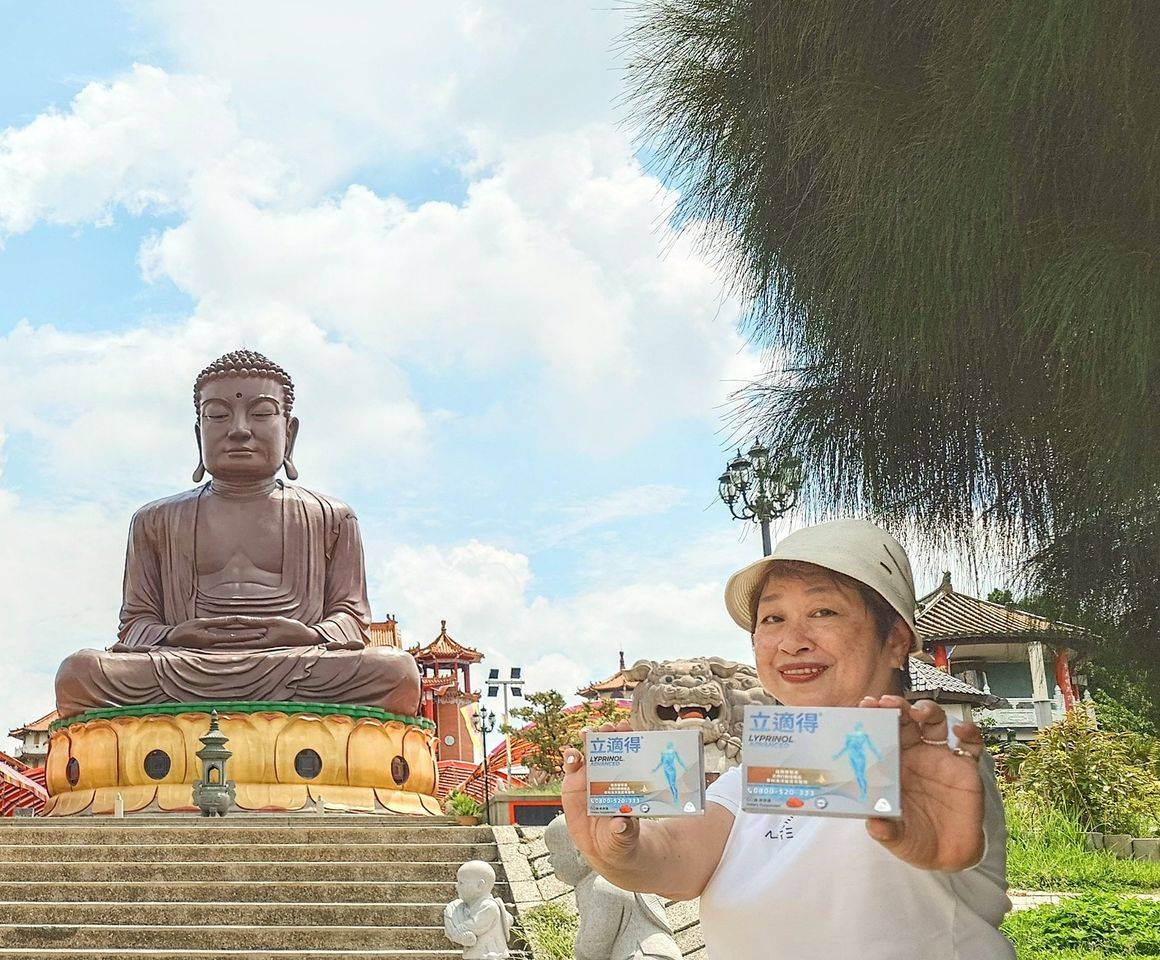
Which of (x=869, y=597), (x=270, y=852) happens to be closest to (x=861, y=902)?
(x=869, y=597)

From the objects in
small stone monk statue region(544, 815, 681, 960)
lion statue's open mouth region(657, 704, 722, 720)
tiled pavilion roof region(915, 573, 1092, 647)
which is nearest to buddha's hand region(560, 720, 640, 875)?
small stone monk statue region(544, 815, 681, 960)

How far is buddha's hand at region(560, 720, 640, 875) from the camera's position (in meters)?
1.97

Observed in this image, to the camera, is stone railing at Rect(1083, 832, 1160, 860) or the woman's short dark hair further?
stone railing at Rect(1083, 832, 1160, 860)

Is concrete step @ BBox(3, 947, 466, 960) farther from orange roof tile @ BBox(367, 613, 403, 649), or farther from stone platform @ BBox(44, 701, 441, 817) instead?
orange roof tile @ BBox(367, 613, 403, 649)

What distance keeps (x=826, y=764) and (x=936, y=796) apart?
20 cm

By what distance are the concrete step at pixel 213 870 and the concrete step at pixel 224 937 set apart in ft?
2.89

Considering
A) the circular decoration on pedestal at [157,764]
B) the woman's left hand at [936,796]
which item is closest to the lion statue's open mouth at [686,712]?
the woman's left hand at [936,796]

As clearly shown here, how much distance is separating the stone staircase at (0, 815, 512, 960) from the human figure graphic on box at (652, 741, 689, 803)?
6.48 meters

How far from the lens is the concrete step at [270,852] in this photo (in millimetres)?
9742

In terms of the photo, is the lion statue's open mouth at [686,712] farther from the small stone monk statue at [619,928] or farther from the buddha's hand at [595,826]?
the buddha's hand at [595,826]

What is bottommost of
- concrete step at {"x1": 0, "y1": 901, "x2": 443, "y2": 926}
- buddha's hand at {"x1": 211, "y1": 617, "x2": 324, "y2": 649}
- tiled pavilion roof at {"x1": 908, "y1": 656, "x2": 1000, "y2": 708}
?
concrete step at {"x1": 0, "y1": 901, "x2": 443, "y2": 926}

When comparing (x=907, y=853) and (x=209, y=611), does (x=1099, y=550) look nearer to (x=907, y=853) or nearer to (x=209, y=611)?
(x=907, y=853)

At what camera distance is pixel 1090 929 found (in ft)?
22.5

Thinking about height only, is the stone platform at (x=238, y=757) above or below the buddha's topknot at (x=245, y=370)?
below
